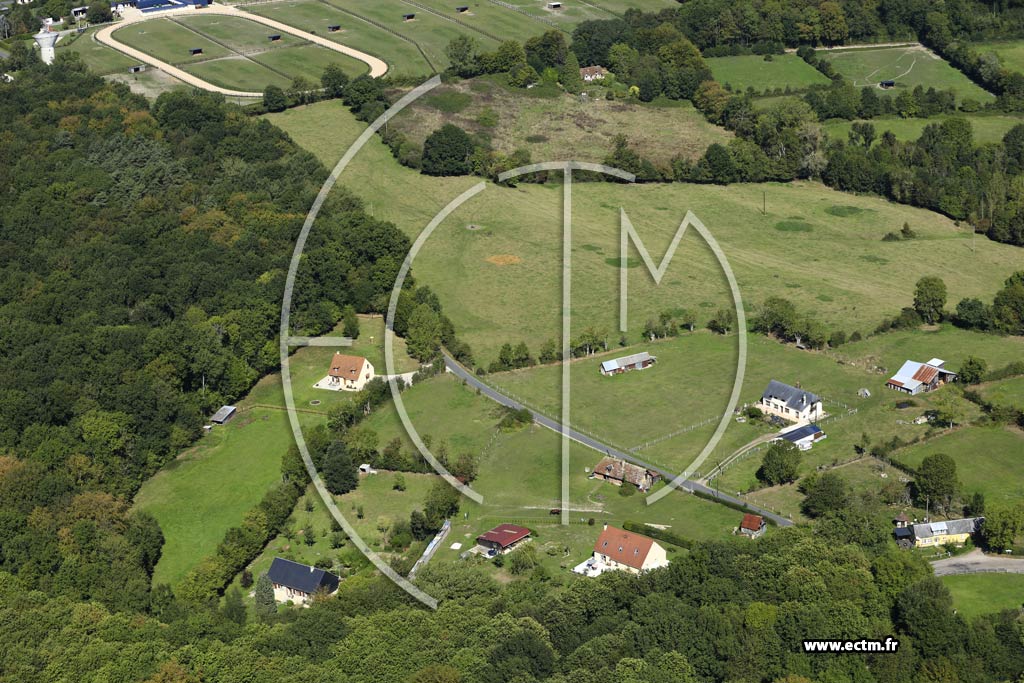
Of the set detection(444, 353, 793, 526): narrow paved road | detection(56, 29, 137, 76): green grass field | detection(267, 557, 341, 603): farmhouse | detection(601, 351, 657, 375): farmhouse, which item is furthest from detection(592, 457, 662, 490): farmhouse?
detection(56, 29, 137, 76): green grass field

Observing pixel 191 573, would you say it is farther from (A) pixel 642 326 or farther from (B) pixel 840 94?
(B) pixel 840 94

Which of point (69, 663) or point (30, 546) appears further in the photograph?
point (30, 546)

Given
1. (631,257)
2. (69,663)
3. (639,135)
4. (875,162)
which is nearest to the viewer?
(69,663)

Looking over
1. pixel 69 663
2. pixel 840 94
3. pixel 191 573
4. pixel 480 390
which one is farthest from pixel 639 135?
pixel 69 663

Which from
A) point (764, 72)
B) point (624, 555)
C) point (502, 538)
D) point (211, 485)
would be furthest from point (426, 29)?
point (624, 555)

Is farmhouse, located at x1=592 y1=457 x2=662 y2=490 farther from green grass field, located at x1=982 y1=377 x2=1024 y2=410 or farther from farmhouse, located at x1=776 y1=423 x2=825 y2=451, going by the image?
green grass field, located at x1=982 y1=377 x2=1024 y2=410

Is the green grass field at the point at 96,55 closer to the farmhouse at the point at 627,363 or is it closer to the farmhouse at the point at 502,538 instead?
the farmhouse at the point at 627,363
